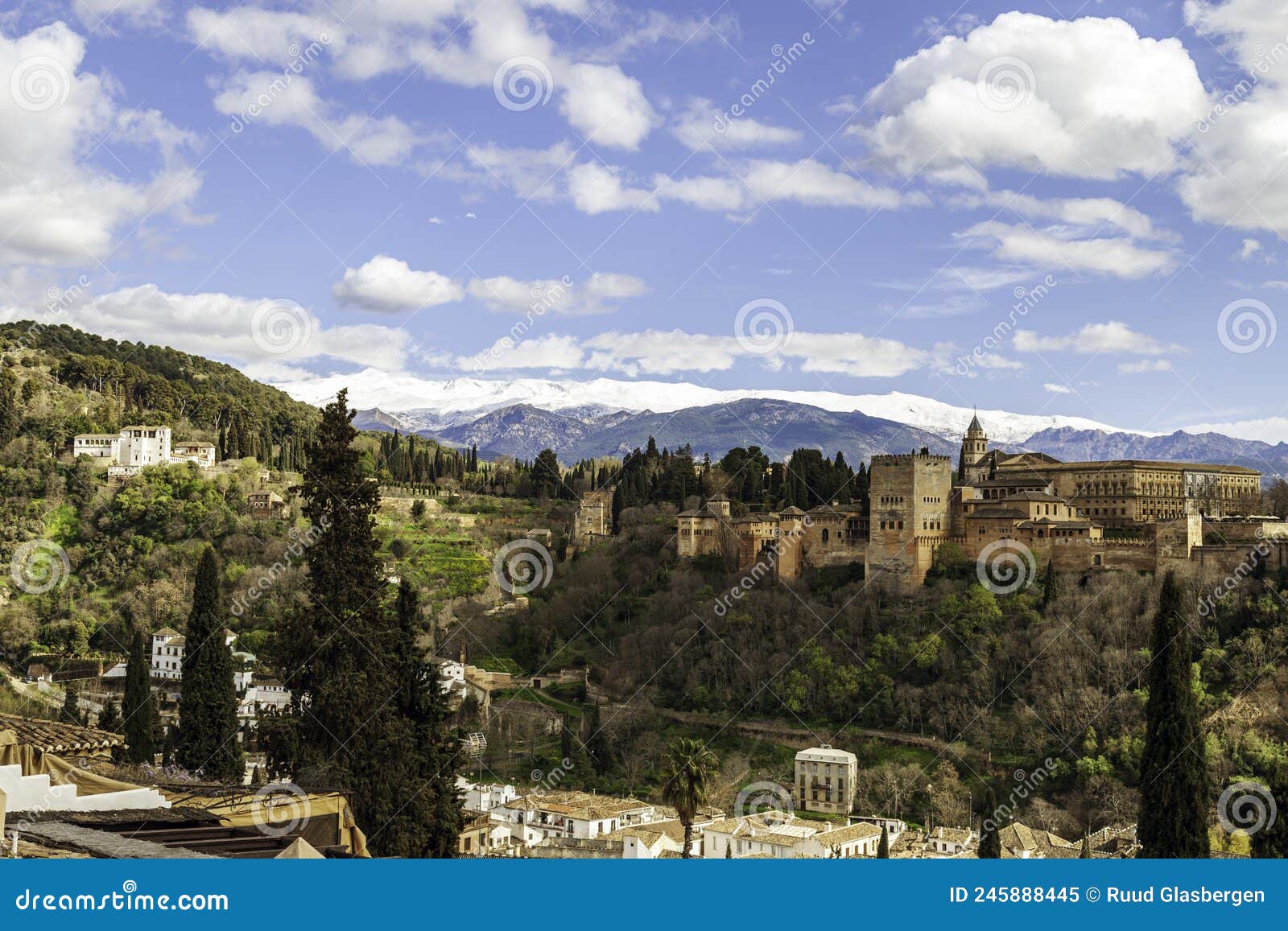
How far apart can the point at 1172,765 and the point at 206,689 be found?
16.5 metres

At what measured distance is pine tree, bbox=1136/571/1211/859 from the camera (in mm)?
19531

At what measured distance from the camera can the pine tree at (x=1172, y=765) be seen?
1953 centimetres

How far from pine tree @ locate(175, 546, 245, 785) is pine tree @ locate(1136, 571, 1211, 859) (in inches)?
601

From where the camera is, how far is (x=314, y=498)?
1420cm

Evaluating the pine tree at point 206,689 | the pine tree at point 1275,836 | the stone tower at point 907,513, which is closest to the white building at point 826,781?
the stone tower at point 907,513

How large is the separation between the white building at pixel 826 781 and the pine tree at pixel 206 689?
1566cm

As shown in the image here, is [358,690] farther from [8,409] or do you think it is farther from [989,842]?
[8,409]

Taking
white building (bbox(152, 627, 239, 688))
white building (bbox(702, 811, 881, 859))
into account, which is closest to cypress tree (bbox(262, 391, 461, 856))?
white building (bbox(702, 811, 881, 859))

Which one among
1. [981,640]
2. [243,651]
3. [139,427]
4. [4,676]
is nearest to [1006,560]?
[981,640]

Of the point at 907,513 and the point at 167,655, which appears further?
the point at 167,655

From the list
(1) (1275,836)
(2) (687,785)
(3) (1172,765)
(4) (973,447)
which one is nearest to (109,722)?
(2) (687,785)

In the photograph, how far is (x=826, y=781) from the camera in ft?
105

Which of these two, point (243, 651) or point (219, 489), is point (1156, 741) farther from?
point (219, 489)

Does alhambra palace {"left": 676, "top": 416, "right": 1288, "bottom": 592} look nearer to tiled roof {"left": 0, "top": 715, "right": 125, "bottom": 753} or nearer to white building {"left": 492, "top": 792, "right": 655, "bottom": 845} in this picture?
white building {"left": 492, "top": 792, "right": 655, "bottom": 845}
